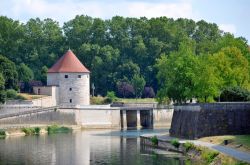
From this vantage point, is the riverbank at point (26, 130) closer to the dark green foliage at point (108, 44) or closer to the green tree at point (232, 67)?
the green tree at point (232, 67)

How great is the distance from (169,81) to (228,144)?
66.5 feet

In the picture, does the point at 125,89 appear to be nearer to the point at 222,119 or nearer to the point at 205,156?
the point at 222,119

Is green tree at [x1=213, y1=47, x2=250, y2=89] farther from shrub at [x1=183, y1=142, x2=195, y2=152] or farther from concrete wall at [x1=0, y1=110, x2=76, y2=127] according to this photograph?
concrete wall at [x1=0, y1=110, x2=76, y2=127]

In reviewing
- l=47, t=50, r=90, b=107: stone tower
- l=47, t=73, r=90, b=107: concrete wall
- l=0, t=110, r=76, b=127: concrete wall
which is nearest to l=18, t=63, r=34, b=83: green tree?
l=47, t=50, r=90, b=107: stone tower

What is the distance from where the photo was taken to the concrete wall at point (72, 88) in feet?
317

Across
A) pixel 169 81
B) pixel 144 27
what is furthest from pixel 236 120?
pixel 144 27

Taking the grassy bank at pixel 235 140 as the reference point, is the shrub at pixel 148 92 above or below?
above

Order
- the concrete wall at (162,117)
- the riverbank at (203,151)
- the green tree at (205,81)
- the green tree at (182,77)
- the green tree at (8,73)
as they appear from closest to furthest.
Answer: the riverbank at (203,151)
the green tree at (205,81)
the green tree at (182,77)
the green tree at (8,73)
the concrete wall at (162,117)

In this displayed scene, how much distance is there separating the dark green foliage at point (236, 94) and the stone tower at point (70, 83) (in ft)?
102

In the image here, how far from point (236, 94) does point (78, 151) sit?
46.4 feet

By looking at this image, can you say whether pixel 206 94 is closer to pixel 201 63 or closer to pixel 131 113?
pixel 201 63

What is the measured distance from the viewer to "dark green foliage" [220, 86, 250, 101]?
66938mm

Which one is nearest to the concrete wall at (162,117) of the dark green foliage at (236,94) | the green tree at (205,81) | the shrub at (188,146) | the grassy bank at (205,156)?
the green tree at (205,81)

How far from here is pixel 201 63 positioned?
7075cm
